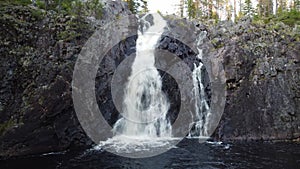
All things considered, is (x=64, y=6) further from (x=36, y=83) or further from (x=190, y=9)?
(x=190, y=9)

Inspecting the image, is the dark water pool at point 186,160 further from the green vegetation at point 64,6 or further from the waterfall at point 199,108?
the green vegetation at point 64,6

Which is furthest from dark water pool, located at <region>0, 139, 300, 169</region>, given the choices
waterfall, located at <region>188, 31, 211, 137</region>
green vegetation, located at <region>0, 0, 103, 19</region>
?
green vegetation, located at <region>0, 0, 103, 19</region>

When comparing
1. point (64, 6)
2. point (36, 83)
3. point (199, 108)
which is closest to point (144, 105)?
point (199, 108)

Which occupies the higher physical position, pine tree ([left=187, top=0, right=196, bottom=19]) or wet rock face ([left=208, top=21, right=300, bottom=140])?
pine tree ([left=187, top=0, right=196, bottom=19])

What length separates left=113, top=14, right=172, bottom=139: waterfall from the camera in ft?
66.4

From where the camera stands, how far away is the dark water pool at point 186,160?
13508mm

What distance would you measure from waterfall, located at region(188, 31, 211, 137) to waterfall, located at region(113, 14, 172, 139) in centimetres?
209

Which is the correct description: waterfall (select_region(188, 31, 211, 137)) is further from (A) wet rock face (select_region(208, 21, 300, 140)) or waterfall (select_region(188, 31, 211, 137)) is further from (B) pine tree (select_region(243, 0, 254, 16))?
(B) pine tree (select_region(243, 0, 254, 16))

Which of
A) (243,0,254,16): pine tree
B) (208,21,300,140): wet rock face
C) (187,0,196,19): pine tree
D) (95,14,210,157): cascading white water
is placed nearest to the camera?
(208,21,300,140): wet rock face

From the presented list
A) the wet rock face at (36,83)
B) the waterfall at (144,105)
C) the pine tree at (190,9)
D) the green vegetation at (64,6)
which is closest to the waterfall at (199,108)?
the waterfall at (144,105)

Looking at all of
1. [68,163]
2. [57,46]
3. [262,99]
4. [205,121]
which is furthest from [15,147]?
[262,99]

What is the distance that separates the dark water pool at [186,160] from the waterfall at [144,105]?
3.91 m

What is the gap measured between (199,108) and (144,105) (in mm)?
4461

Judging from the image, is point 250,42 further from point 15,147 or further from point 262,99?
point 15,147
